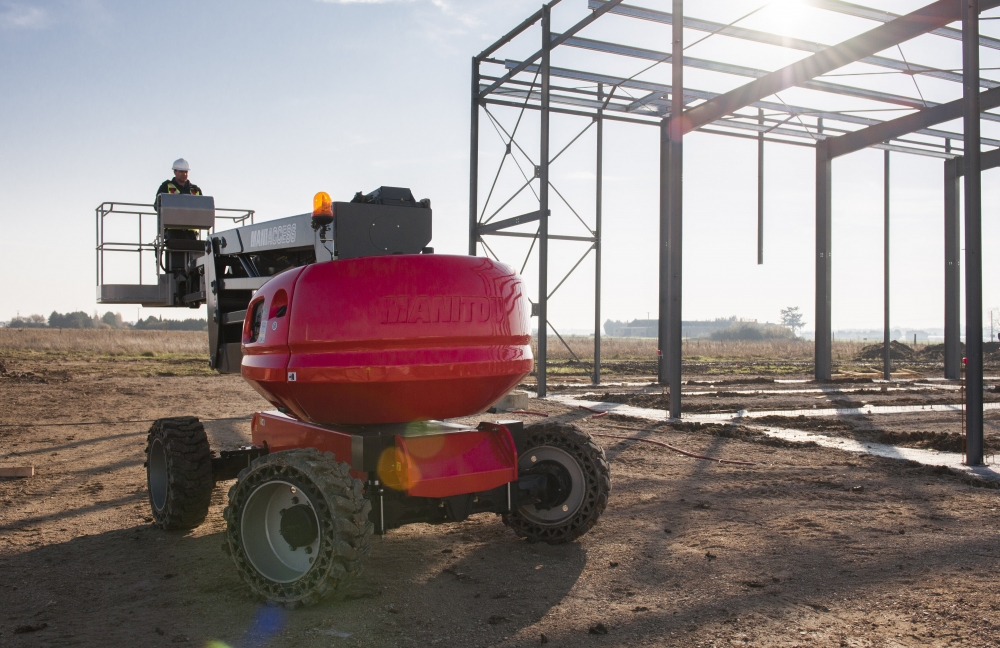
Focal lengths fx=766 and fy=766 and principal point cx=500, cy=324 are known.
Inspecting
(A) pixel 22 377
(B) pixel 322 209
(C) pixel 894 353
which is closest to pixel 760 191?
(B) pixel 322 209

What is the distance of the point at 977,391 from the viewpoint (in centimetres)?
832

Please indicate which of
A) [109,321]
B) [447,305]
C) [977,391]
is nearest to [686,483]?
[977,391]

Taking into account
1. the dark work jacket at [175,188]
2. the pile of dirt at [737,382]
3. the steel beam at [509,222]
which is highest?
the steel beam at [509,222]

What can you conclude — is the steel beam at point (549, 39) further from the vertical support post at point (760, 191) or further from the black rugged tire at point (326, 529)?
the black rugged tire at point (326, 529)

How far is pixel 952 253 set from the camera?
2162 centimetres

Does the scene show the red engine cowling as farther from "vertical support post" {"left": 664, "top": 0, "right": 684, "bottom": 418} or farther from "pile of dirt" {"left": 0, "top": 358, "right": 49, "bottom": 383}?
"pile of dirt" {"left": 0, "top": 358, "right": 49, "bottom": 383}

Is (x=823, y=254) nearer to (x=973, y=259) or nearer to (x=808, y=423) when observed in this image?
(x=808, y=423)

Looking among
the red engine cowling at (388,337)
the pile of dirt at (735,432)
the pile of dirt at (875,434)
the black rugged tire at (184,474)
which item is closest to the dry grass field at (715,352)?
the pile of dirt at (875,434)

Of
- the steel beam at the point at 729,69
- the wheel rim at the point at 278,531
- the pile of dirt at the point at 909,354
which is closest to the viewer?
the wheel rim at the point at 278,531

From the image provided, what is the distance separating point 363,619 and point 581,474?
73.9 inches

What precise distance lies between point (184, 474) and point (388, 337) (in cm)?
226

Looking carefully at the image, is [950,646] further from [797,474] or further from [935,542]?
[797,474]

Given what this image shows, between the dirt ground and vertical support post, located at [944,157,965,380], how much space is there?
16.0 meters

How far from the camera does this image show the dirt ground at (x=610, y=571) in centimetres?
375
